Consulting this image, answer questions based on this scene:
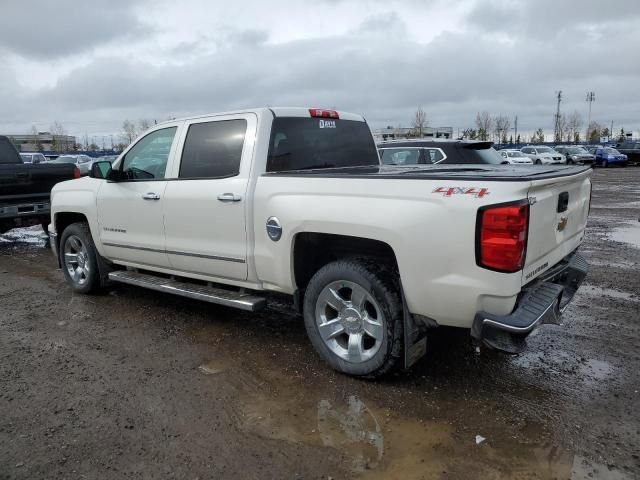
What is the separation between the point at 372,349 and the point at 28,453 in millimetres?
2255

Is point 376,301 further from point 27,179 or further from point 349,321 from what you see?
point 27,179

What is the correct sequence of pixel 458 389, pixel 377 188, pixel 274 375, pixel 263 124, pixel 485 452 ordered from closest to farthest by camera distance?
pixel 485 452 < pixel 377 188 < pixel 458 389 < pixel 274 375 < pixel 263 124

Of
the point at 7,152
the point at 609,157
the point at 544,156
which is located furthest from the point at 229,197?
the point at 609,157

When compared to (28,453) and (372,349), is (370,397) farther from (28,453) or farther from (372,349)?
(28,453)

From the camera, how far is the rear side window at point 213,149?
182 inches

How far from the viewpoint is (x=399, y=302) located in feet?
12.3

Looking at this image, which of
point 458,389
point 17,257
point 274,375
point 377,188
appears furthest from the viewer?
point 17,257

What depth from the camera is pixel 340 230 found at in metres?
3.81

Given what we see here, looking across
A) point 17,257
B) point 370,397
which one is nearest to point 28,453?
point 370,397

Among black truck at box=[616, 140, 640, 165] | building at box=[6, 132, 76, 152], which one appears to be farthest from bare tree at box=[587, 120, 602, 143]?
building at box=[6, 132, 76, 152]

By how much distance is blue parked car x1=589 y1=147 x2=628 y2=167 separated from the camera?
39.0 meters

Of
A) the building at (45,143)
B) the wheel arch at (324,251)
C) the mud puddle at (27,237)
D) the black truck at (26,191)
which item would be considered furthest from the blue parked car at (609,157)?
the building at (45,143)

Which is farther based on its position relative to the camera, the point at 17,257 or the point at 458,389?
the point at 17,257

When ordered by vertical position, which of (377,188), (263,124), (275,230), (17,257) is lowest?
(17,257)
